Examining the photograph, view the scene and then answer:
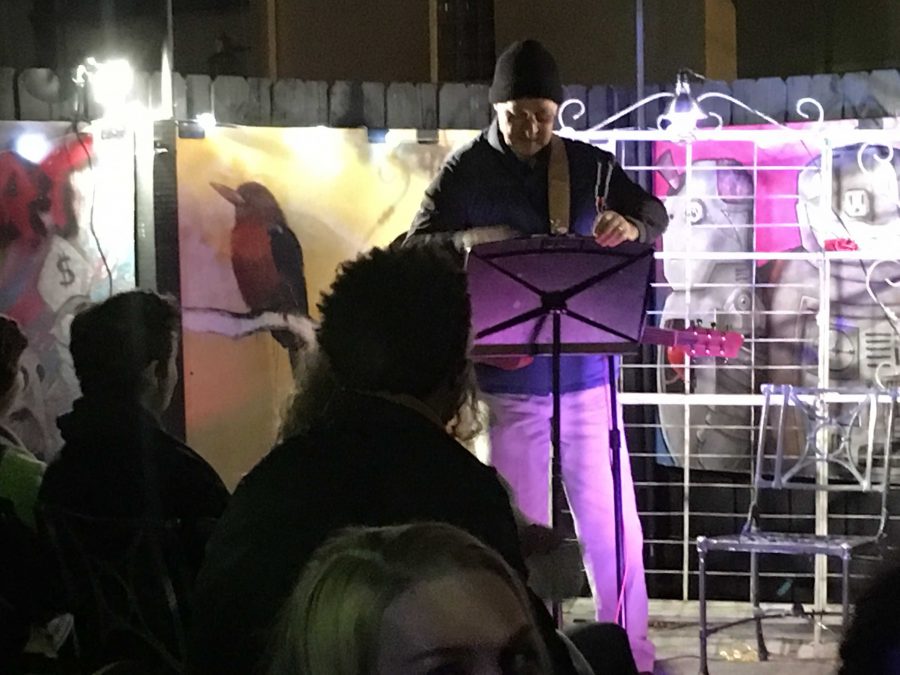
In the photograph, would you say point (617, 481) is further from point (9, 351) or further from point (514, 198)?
point (9, 351)

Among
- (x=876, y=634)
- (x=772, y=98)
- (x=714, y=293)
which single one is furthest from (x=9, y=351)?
(x=772, y=98)

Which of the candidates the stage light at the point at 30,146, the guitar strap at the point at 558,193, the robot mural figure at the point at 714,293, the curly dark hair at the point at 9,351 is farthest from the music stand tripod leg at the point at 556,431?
the stage light at the point at 30,146

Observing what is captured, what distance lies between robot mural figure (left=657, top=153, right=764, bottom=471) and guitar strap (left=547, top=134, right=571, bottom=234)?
125 cm

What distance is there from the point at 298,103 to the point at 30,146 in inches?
39.9

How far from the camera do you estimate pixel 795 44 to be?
6.68m

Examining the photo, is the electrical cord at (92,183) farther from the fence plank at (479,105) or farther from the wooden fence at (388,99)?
the fence plank at (479,105)

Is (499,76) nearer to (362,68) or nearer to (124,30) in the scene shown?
(362,68)

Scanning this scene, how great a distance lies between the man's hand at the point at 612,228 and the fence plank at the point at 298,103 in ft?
6.57

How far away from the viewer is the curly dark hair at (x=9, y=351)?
2357mm

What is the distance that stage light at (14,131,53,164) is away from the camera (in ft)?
14.0

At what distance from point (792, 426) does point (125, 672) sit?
10.5 feet

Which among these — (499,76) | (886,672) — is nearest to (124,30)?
(499,76)

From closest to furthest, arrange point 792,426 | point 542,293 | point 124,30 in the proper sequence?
point 542,293, point 792,426, point 124,30

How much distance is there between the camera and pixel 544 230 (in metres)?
3.17
